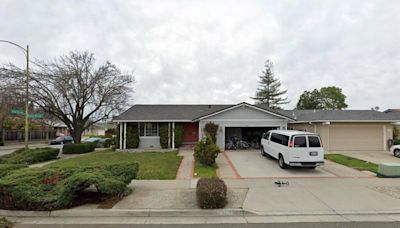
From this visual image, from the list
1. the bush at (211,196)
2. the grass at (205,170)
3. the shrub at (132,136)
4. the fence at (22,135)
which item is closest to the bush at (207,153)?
the grass at (205,170)

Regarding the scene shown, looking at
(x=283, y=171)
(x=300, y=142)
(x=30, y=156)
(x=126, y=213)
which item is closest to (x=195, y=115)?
(x=283, y=171)

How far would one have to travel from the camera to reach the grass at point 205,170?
11000mm

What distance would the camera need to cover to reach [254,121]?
19734 millimetres

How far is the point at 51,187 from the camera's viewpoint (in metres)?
6.80

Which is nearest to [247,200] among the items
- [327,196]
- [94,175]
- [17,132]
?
[327,196]

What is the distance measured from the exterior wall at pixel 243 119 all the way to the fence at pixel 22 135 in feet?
106

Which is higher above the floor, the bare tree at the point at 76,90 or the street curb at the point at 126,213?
the bare tree at the point at 76,90

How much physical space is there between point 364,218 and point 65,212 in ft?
25.5

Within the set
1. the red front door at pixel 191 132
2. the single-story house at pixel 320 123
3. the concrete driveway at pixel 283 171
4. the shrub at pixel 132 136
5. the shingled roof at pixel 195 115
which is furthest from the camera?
the red front door at pixel 191 132

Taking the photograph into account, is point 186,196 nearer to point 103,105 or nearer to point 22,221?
point 22,221

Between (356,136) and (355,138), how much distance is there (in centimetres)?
19

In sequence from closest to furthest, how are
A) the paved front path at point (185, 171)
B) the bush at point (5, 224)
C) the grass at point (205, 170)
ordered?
the bush at point (5, 224), the paved front path at point (185, 171), the grass at point (205, 170)

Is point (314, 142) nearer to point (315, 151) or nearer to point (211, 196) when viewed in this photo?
point (315, 151)

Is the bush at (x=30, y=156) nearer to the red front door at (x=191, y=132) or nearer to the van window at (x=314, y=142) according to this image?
the red front door at (x=191, y=132)
